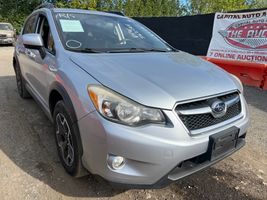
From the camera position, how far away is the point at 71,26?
→ 3.53 metres

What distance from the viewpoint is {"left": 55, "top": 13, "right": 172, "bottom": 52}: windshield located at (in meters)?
3.36

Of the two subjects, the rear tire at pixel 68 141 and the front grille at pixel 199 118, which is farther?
the rear tire at pixel 68 141

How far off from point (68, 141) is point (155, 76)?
3.49ft

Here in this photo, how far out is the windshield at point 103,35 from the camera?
336 cm

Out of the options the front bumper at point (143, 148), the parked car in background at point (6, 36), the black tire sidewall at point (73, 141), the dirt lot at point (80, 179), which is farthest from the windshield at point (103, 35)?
the parked car in background at point (6, 36)

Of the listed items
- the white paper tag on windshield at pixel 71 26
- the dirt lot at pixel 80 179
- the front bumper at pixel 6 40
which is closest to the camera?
the dirt lot at pixel 80 179

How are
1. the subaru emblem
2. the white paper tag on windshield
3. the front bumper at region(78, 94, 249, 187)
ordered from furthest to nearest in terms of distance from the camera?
the white paper tag on windshield
the subaru emblem
the front bumper at region(78, 94, 249, 187)

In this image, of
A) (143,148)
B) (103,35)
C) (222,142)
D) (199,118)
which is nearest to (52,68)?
(103,35)

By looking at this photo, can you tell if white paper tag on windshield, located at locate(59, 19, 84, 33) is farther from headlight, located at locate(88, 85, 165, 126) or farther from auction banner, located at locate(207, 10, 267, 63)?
auction banner, located at locate(207, 10, 267, 63)

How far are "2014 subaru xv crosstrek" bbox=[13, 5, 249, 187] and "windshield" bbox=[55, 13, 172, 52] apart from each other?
→ 0.03 meters

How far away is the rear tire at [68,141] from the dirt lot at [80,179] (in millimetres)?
183

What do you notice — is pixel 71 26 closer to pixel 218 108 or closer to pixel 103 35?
pixel 103 35

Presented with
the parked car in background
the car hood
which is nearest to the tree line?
the parked car in background

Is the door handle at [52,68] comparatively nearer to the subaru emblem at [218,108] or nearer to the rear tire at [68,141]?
the rear tire at [68,141]
